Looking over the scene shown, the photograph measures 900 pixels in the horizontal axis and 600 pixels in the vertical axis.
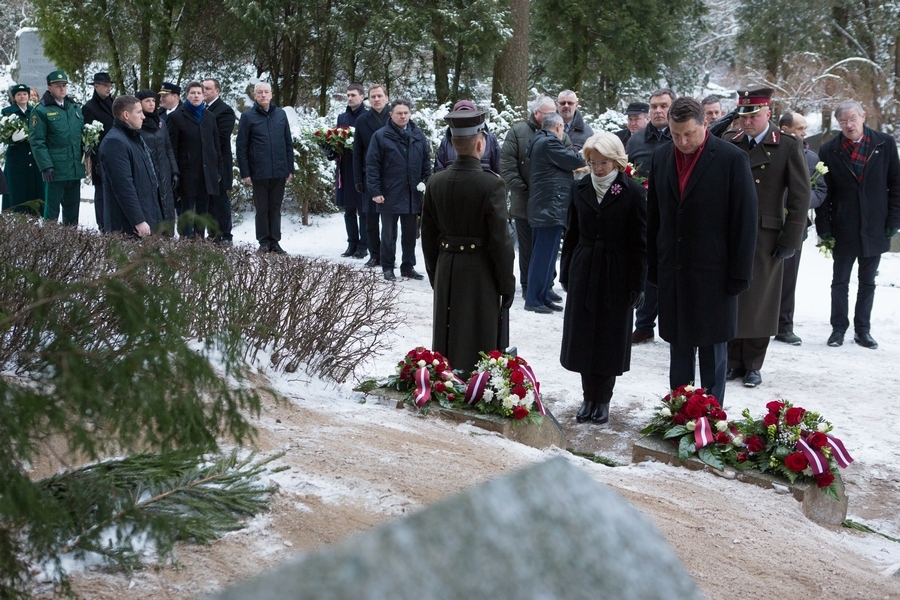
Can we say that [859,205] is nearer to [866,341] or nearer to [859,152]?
[859,152]

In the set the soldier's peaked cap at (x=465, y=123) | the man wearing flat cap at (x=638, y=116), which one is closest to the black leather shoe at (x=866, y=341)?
the man wearing flat cap at (x=638, y=116)

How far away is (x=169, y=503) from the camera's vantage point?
118 inches

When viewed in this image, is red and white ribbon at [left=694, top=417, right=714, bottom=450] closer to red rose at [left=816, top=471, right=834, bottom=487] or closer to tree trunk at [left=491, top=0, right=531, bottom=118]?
red rose at [left=816, top=471, right=834, bottom=487]

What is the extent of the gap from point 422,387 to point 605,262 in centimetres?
148

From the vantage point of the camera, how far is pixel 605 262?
5863 mm

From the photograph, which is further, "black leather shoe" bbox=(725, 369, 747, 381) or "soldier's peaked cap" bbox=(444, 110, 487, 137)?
"black leather shoe" bbox=(725, 369, 747, 381)

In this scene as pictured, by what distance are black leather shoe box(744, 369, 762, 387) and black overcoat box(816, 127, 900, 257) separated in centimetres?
192

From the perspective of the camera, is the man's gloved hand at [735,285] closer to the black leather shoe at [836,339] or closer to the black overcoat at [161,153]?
the black leather shoe at [836,339]

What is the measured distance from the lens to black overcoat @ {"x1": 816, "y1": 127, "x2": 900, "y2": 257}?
809cm

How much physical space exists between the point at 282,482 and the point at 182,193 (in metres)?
8.25

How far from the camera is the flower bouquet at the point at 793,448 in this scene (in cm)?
466

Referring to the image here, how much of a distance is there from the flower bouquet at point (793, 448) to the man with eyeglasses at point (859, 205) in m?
3.70

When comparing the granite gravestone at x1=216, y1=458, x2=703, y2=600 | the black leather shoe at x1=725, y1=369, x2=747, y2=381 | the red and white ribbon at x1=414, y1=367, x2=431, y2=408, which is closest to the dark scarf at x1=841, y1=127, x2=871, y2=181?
the black leather shoe at x1=725, y1=369, x2=747, y2=381

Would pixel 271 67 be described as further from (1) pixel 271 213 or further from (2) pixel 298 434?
(2) pixel 298 434
